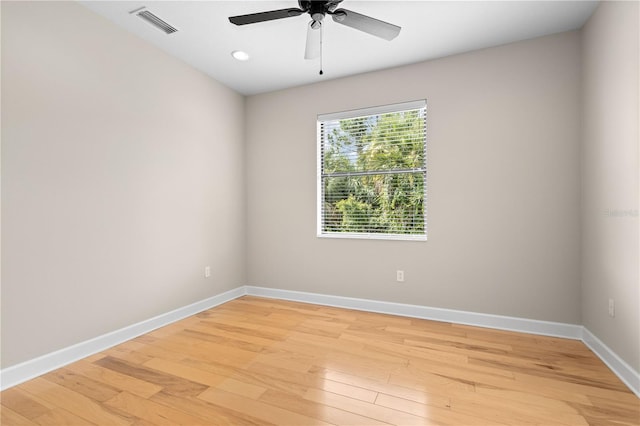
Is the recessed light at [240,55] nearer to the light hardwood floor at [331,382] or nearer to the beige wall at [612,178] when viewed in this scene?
the light hardwood floor at [331,382]

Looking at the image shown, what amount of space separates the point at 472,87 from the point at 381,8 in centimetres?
124

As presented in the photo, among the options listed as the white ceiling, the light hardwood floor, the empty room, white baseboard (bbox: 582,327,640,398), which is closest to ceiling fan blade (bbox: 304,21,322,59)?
the empty room

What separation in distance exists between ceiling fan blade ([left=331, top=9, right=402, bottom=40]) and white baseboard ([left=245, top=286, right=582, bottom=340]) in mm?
2527

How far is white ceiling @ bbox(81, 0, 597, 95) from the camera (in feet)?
7.36

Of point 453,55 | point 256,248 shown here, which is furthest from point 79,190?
point 453,55

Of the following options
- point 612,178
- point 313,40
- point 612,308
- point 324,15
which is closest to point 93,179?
point 313,40

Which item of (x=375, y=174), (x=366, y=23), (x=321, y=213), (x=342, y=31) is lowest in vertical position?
(x=321, y=213)

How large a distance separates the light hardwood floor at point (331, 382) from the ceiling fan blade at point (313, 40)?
237cm

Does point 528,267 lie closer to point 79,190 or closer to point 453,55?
point 453,55

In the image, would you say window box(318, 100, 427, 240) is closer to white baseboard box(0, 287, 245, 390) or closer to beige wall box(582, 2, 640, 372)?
beige wall box(582, 2, 640, 372)

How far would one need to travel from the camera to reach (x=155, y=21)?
2.43 m

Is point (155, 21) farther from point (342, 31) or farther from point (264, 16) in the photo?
point (342, 31)

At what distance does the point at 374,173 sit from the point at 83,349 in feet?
10.00

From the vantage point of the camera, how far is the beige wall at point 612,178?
71.6 inches
